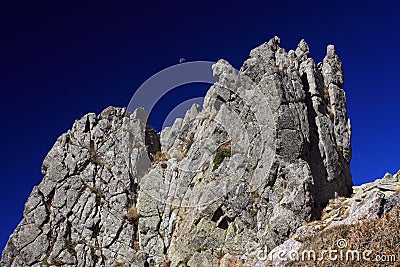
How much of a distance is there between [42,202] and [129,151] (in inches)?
523

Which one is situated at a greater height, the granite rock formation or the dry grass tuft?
the dry grass tuft

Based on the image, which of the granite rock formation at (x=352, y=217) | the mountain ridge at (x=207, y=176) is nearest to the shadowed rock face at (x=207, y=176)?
the mountain ridge at (x=207, y=176)

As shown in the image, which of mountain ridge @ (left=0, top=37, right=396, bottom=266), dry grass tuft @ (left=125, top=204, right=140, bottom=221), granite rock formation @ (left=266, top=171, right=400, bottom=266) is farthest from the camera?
dry grass tuft @ (left=125, top=204, right=140, bottom=221)

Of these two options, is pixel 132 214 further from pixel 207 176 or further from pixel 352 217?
pixel 352 217

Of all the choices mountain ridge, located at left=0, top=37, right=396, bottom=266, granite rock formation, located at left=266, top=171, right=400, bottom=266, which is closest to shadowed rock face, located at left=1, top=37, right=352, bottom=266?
mountain ridge, located at left=0, top=37, right=396, bottom=266

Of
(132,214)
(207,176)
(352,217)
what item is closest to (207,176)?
(207,176)

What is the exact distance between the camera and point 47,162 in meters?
51.5

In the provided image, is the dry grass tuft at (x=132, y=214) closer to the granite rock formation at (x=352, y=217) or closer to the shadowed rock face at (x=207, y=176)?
the shadowed rock face at (x=207, y=176)

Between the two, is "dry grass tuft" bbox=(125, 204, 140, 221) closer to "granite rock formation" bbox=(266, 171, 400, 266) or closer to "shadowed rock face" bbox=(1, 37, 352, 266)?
"shadowed rock face" bbox=(1, 37, 352, 266)

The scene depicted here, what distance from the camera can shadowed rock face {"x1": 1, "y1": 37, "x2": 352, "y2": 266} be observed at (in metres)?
30.5

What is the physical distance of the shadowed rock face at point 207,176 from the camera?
30516 mm

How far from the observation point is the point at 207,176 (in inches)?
1499

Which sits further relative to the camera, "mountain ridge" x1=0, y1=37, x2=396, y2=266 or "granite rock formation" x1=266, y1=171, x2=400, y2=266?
"mountain ridge" x1=0, y1=37, x2=396, y2=266

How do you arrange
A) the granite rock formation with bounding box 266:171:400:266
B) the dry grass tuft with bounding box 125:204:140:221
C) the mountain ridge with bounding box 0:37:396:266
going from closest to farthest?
the granite rock formation with bounding box 266:171:400:266 → the mountain ridge with bounding box 0:37:396:266 → the dry grass tuft with bounding box 125:204:140:221
